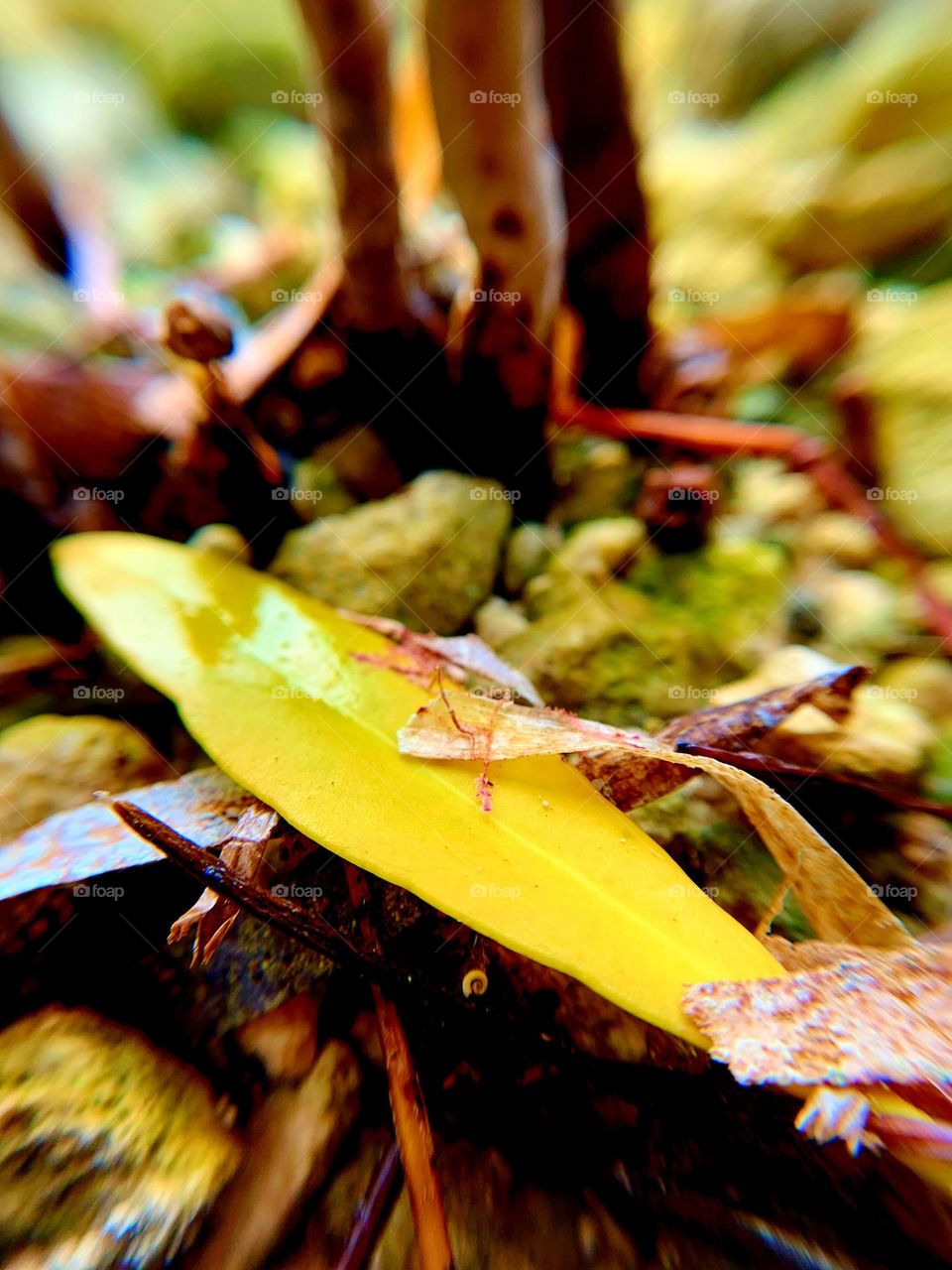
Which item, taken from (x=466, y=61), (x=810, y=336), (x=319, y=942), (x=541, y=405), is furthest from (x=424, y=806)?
(x=810, y=336)

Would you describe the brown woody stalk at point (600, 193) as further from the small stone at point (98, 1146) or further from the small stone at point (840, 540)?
the small stone at point (98, 1146)

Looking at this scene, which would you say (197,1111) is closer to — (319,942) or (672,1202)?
(319,942)

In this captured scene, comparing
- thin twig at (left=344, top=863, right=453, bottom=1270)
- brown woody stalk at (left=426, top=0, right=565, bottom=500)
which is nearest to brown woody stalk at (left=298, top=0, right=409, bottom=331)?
brown woody stalk at (left=426, top=0, right=565, bottom=500)

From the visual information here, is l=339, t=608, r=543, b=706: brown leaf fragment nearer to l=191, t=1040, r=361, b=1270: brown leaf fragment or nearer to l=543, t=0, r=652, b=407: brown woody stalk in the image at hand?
l=191, t=1040, r=361, b=1270: brown leaf fragment

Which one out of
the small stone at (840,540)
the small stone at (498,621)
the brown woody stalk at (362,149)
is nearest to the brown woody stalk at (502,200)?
the brown woody stalk at (362,149)

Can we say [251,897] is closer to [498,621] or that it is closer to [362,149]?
[498,621]
